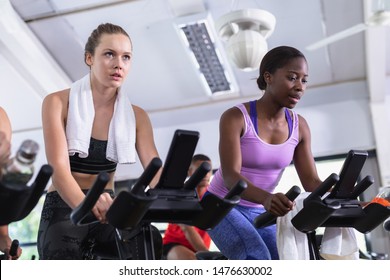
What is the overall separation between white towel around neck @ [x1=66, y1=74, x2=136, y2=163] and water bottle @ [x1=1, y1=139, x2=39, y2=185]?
0.63 metres

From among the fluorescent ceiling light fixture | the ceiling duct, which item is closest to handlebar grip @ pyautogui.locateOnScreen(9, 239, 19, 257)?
the ceiling duct

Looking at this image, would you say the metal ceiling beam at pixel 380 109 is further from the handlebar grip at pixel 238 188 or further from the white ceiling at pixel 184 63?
the handlebar grip at pixel 238 188

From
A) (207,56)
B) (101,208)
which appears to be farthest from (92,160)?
(207,56)

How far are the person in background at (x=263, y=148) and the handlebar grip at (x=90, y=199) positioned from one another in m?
0.68

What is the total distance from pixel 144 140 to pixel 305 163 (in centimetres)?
62

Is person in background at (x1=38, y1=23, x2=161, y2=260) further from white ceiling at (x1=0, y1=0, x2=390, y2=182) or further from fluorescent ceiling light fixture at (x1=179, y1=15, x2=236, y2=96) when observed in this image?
fluorescent ceiling light fixture at (x1=179, y1=15, x2=236, y2=96)

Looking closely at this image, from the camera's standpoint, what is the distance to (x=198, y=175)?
4.50ft

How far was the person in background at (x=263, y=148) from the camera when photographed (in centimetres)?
196

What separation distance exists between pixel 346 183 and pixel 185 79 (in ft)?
15.0

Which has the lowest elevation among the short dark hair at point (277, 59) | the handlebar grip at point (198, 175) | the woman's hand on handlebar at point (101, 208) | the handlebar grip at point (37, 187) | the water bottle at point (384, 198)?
the handlebar grip at point (37, 187)

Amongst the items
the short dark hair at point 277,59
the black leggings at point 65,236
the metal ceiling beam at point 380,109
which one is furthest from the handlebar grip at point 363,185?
the metal ceiling beam at point 380,109

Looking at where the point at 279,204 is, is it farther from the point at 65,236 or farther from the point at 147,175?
the point at 65,236

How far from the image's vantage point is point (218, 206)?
4.65 ft

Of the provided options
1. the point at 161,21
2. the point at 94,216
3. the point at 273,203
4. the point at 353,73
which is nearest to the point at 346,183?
the point at 273,203
